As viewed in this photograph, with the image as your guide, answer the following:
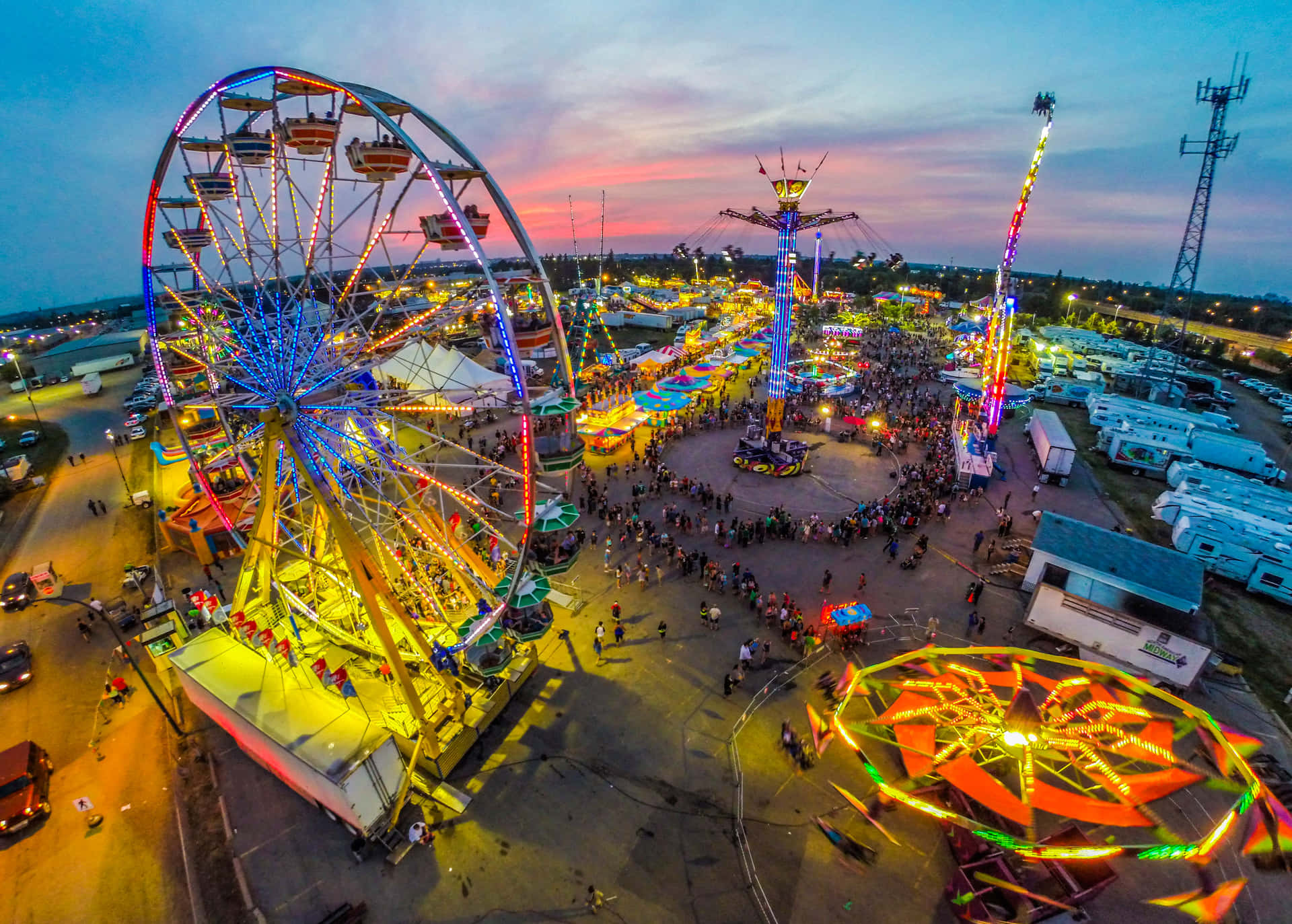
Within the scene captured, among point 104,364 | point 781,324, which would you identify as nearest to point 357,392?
point 781,324

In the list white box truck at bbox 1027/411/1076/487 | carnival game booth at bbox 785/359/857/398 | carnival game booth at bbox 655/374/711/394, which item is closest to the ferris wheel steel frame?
carnival game booth at bbox 655/374/711/394

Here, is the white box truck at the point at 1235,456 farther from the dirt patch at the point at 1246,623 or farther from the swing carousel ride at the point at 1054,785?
the swing carousel ride at the point at 1054,785

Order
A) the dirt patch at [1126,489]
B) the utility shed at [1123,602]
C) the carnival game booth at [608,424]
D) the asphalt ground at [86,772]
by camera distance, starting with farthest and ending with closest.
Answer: the carnival game booth at [608,424] < the dirt patch at [1126,489] < the utility shed at [1123,602] < the asphalt ground at [86,772]

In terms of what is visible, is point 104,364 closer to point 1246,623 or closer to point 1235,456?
point 1246,623

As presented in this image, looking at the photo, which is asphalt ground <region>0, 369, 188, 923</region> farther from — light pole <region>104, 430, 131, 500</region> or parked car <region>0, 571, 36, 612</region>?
light pole <region>104, 430, 131, 500</region>

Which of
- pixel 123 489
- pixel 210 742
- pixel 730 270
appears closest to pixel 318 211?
pixel 210 742

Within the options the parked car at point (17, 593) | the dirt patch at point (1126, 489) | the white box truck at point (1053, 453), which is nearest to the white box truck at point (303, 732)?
the parked car at point (17, 593)
